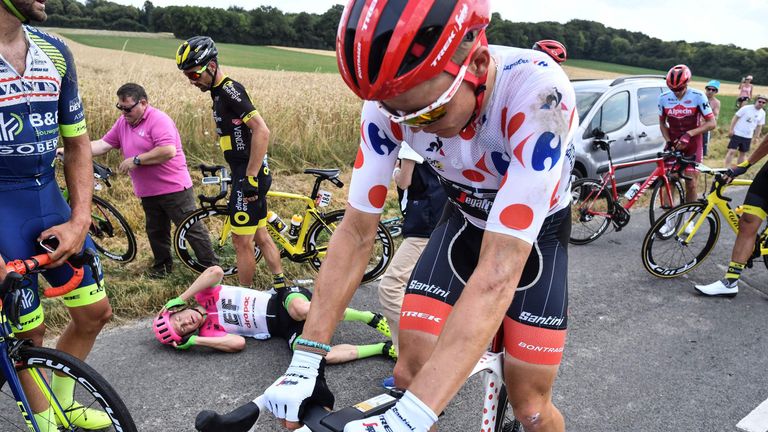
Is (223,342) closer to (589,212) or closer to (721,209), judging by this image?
(589,212)

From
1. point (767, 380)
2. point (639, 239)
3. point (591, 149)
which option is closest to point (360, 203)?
point (767, 380)

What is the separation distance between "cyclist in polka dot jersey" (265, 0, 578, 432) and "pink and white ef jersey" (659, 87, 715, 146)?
6.84 metres

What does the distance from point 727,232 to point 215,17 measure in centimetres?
5541

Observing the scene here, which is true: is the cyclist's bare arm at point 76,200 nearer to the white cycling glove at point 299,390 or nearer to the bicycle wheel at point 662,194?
the white cycling glove at point 299,390

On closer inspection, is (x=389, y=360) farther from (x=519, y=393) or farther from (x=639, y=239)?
(x=639, y=239)

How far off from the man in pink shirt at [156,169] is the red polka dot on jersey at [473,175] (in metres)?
4.11

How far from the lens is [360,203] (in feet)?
6.59

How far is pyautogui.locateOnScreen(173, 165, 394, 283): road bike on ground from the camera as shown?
5.47m

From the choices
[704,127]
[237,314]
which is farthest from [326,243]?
[704,127]

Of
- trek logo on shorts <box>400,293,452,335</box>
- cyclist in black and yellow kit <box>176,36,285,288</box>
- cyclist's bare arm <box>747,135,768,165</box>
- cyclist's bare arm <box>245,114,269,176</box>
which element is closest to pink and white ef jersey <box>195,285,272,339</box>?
cyclist in black and yellow kit <box>176,36,285,288</box>

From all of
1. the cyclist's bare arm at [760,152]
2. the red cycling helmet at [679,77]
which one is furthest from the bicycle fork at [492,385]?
the red cycling helmet at [679,77]

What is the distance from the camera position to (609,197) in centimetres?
703

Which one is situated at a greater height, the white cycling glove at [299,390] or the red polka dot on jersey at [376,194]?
the red polka dot on jersey at [376,194]

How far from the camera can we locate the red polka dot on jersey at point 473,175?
1926 mm
